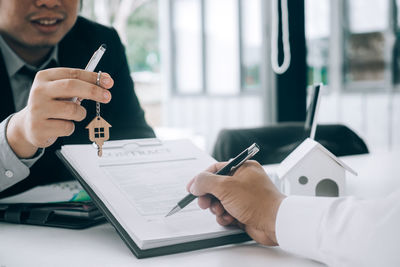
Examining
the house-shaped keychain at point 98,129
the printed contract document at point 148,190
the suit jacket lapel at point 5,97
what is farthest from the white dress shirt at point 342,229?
the suit jacket lapel at point 5,97

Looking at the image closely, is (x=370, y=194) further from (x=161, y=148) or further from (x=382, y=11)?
(x=382, y=11)

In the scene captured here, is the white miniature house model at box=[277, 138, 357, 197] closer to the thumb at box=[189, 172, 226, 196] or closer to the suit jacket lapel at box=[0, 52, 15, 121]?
the thumb at box=[189, 172, 226, 196]

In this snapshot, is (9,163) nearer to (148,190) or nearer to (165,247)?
(148,190)

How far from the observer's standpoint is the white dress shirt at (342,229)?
0.55 m

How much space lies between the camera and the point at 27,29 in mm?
1236

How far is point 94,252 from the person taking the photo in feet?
2.23

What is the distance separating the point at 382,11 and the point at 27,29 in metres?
4.37

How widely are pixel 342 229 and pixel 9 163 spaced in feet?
2.23

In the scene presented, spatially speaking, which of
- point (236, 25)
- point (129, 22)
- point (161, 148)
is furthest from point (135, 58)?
point (161, 148)

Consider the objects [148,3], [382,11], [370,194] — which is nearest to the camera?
[370,194]

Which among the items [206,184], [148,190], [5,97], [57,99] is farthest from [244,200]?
[5,97]

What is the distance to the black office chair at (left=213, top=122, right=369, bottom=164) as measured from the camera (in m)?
1.71

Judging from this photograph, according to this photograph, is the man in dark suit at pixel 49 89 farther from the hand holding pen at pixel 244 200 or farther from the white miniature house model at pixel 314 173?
the white miniature house model at pixel 314 173

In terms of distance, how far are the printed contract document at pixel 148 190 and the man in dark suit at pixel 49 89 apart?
0.21 feet
